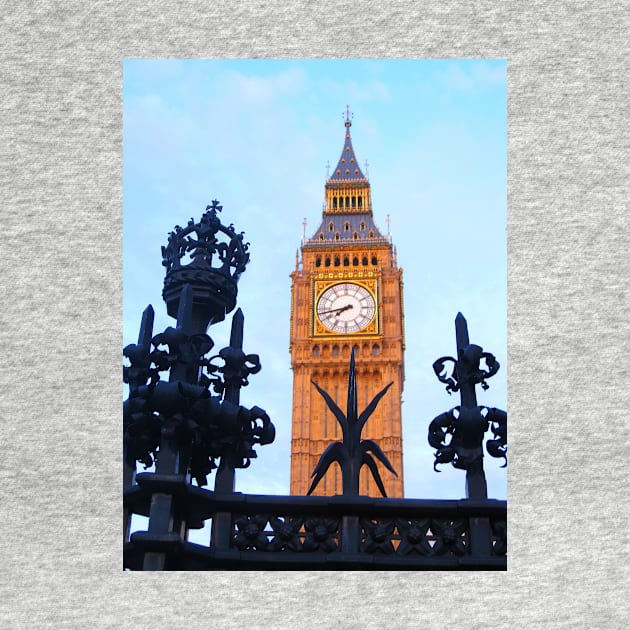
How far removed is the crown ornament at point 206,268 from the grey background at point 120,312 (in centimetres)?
97

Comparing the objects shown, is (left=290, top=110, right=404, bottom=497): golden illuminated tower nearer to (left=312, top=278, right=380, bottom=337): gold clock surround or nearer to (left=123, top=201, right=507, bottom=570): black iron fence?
(left=312, top=278, right=380, bottom=337): gold clock surround

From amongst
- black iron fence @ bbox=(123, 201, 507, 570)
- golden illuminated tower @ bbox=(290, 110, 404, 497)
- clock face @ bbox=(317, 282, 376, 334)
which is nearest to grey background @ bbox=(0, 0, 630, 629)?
black iron fence @ bbox=(123, 201, 507, 570)

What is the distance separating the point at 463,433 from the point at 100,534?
2873 mm

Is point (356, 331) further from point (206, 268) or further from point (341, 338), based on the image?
point (206, 268)

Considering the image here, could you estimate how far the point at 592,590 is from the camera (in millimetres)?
7324

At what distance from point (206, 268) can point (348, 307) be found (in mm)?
50519

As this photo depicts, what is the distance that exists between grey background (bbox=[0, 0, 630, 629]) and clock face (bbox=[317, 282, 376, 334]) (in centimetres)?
5038

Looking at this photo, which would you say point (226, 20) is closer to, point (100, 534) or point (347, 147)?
point (100, 534)

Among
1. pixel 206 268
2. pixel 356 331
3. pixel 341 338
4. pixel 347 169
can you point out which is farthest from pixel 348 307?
pixel 206 268

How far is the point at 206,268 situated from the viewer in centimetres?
941

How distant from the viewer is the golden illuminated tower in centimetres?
5812

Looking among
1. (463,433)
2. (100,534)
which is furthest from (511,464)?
(100,534)

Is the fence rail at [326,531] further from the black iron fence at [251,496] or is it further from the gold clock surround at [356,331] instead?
the gold clock surround at [356,331]

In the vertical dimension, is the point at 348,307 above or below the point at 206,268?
above
